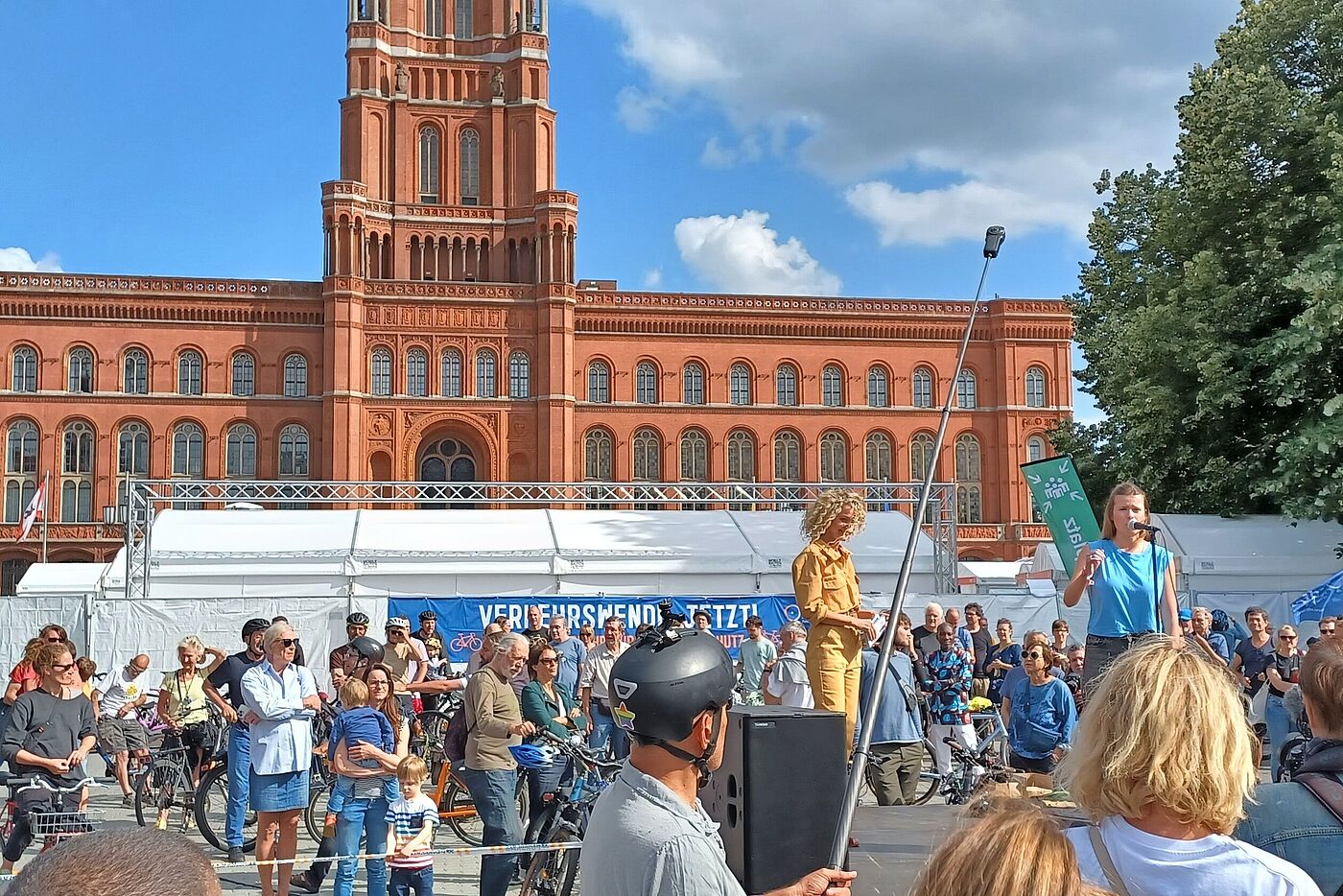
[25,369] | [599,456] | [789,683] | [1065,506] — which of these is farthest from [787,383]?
A: [789,683]

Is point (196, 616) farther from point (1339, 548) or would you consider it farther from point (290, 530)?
point (1339, 548)

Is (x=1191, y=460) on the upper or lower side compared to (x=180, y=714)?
upper

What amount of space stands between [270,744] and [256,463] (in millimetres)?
42799

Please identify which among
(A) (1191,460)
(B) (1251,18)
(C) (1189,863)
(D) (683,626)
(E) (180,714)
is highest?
(B) (1251,18)

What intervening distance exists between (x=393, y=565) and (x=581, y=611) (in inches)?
136

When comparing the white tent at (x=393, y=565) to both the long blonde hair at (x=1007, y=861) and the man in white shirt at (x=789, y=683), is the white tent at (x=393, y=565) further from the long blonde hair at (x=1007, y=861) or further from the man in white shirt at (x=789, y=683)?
the long blonde hair at (x=1007, y=861)

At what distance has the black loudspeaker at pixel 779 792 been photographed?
377cm

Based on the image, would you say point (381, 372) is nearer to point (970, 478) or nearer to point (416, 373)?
point (416, 373)

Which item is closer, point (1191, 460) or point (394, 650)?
point (394, 650)

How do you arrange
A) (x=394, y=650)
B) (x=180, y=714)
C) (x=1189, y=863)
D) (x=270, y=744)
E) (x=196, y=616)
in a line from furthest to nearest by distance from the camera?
1. (x=196, y=616)
2. (x=394, y=650)
3. (x=180, y=714)
4. (x=270, y=744)
5. (x=1189, y=863)

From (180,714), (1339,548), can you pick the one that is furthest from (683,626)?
(1339,548)

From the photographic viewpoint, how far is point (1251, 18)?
20.6 m

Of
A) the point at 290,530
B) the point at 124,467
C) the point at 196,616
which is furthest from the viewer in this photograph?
the point at 124,467

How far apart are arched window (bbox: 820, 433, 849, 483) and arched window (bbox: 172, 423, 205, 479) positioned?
82.3 ft
